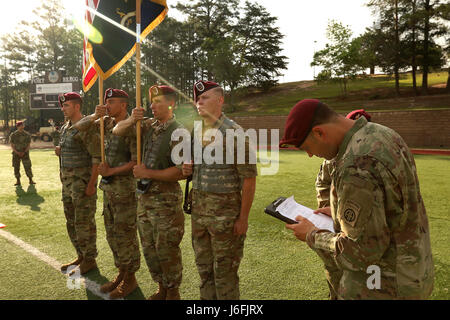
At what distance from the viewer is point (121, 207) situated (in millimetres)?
3467

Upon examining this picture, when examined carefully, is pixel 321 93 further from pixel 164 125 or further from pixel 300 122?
pixel 300 122

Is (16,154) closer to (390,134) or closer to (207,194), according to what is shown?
(207,194)

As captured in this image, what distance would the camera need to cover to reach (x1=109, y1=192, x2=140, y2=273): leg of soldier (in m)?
3.44

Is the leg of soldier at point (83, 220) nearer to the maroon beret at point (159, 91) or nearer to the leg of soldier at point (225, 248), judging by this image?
the maroon beret at point (159, 91)

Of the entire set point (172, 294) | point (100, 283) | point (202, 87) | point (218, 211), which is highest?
point (202, 87)

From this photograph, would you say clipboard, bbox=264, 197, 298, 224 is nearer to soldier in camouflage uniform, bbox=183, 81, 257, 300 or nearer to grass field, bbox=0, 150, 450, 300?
soldier in camouflage uniform, bbox=183, 81, 257, 300

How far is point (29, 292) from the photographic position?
3.41 meters

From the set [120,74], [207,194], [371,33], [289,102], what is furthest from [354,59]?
[207,194]

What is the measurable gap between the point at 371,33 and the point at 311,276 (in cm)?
4032

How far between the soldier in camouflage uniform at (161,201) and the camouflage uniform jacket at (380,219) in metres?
1.79

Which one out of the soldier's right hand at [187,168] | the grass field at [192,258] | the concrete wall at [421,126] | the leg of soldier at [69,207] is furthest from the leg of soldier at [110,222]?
the concrete wall at [421,126]

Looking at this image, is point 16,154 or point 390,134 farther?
point 16,154

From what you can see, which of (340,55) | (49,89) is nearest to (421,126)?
(340,55)

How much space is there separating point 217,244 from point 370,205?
1550 millimetres
